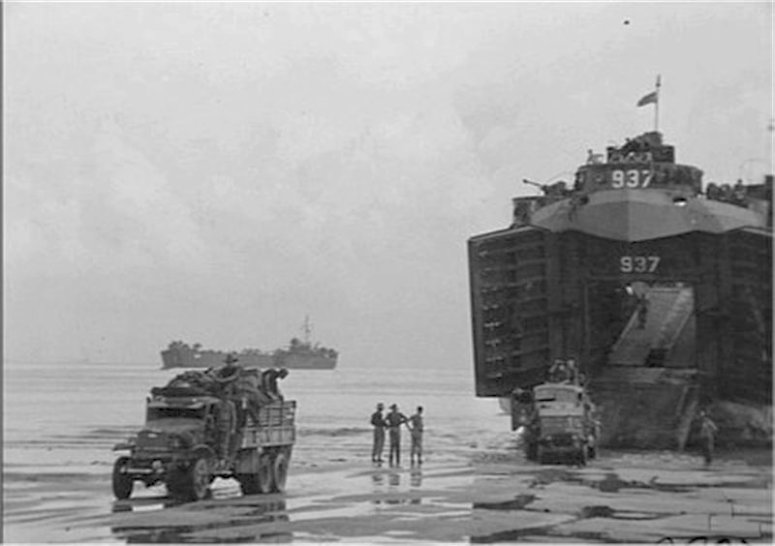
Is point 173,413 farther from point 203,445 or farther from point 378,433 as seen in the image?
point 378,433

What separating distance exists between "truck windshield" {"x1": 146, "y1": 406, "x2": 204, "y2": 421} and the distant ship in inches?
10.0

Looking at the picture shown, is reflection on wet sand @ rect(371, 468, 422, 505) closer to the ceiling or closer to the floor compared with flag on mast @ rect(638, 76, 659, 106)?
closer to the floor

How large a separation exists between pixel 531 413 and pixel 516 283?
83 centimetres

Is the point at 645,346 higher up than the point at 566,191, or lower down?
lower down

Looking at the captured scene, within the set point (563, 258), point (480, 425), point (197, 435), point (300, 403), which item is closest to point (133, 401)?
point (197, 435)

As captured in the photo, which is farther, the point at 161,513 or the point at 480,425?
the point at 480,425

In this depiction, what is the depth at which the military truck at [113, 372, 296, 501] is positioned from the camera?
8.81 m

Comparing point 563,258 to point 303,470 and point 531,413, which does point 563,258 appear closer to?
point 531,413

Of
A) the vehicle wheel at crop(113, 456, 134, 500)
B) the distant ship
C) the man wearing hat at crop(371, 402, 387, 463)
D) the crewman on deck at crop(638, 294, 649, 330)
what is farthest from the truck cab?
the vehicle wheel at crop(113, 456, 134, 500)

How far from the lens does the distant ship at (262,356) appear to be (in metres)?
9.00

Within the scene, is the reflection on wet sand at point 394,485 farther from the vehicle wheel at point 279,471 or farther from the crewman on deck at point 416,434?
the vehicle wheel at point 279,471

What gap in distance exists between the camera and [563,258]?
963 cm

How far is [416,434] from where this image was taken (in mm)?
9195

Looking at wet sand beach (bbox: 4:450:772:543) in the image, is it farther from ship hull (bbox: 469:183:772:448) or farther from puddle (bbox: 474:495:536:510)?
ship hull (bbox: 469:183:772:448)
